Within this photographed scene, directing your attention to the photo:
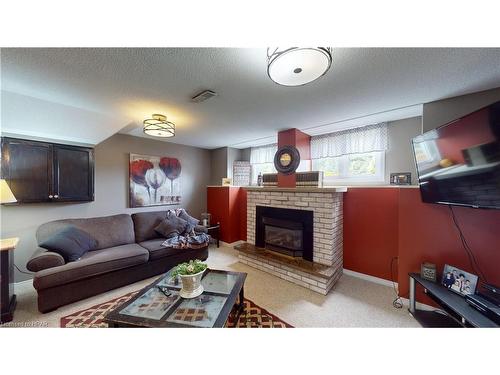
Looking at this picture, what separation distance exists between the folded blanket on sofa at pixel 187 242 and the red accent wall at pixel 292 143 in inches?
66.0

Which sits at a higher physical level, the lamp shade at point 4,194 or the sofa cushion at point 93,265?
the lamp shade at point 4,194

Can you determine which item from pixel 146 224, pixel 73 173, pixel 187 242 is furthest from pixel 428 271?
pixel 73 173

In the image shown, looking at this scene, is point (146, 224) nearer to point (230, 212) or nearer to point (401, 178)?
point (230, 212)

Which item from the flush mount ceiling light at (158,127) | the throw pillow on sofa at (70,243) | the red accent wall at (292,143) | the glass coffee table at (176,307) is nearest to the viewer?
the glass coffee table at (176,307)

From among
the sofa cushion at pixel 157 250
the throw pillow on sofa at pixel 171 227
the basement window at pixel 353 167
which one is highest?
the basement window at pixel 353 167

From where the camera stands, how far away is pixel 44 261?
71.3 inches

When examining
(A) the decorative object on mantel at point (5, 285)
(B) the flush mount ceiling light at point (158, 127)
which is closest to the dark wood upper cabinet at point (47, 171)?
(A) the decorative object on mantel at point (5, 285)

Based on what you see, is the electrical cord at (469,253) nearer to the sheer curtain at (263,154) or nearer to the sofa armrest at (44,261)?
the sheer curtain at (263,154)

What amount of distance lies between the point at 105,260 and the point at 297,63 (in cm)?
282

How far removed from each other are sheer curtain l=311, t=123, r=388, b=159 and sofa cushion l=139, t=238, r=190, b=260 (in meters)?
2.94

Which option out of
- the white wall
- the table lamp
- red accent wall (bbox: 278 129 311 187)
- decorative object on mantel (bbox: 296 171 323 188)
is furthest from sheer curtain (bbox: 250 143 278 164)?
the table lamp

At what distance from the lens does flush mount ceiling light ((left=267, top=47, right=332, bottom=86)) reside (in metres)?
0.94

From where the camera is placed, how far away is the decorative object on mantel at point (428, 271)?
1656 millimetres
